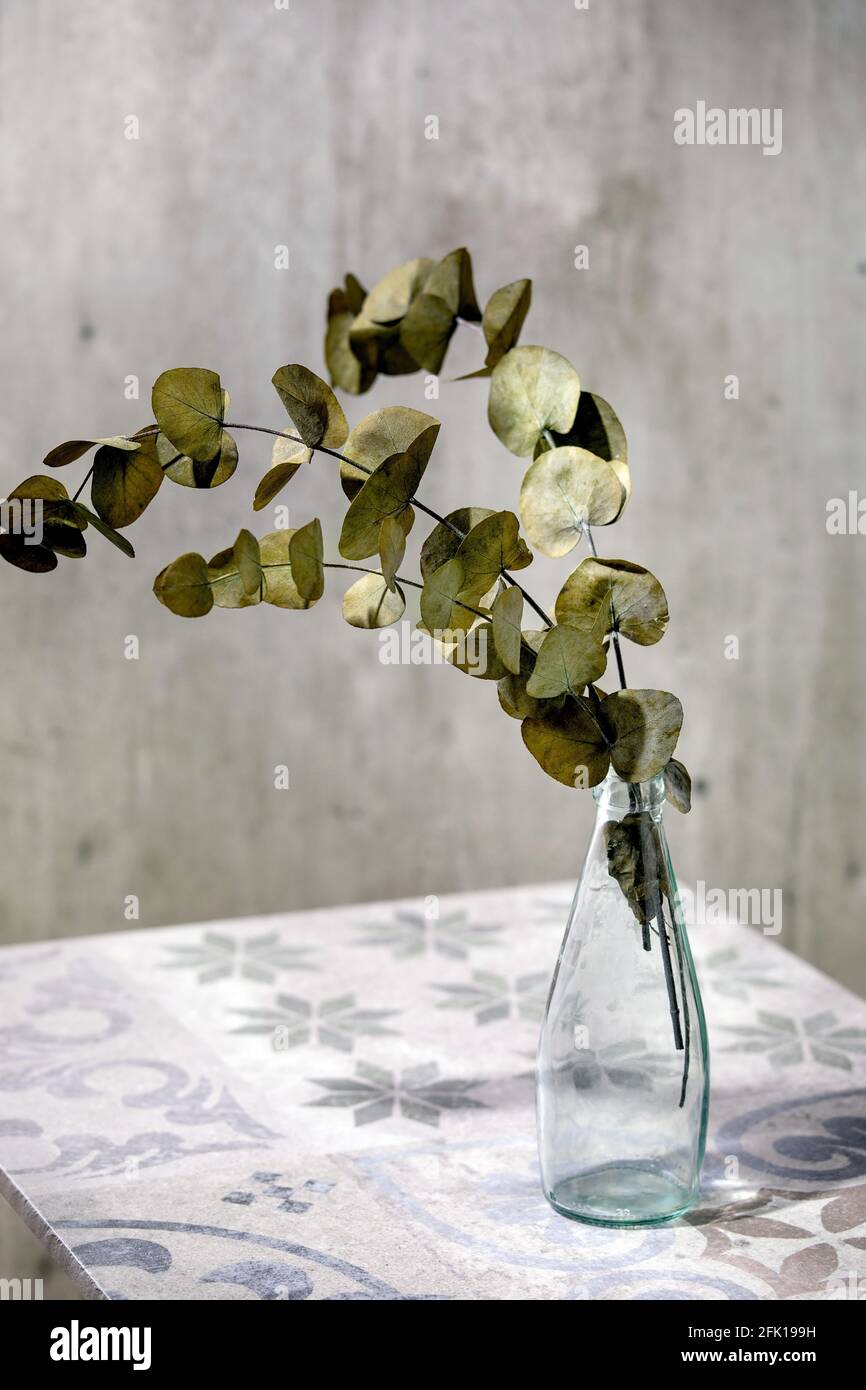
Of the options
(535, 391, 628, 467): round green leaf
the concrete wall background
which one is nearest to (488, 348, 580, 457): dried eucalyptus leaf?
(535, 391, 628, 467): round green leaf

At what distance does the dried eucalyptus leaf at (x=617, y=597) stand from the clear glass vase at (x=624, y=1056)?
103 millimetres

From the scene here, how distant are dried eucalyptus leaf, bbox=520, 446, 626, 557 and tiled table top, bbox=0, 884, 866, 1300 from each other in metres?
0.42

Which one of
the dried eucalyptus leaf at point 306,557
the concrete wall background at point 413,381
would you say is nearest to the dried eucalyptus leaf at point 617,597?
the dried eucalyptus leaf at point 306,557

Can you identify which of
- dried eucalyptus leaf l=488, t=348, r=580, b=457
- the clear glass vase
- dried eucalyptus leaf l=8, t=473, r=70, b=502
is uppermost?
dried eucalyptus leaf l=488, t=348, r=580, b=457

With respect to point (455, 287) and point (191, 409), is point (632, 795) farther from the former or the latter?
point (455, 287)

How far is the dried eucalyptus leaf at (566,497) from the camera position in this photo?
915 mm

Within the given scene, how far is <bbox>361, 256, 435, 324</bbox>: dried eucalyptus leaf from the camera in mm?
1243

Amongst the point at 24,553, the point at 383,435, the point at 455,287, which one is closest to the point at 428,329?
the point at 455,287

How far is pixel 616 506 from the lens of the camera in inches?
36.0

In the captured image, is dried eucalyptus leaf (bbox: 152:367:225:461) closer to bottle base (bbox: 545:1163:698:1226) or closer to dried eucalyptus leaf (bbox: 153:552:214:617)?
dried eucalyptus leaf (bbox: 153:552:214:617)

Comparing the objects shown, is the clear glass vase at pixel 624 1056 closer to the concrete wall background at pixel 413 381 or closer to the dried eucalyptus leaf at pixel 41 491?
the dried eucalyptus leaf at pixel 41 491

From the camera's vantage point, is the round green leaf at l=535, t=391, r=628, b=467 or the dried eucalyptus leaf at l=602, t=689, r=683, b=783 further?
the round green leaf at l=535, t=391, r=628, b=467

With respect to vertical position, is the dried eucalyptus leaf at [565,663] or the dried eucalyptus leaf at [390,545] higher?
the dried eucalyptus leaf at [390,545]
